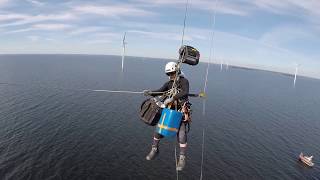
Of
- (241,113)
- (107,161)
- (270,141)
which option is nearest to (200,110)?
(241,113)

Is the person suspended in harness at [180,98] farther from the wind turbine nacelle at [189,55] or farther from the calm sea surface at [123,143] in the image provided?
the calm sea surface at [123,143]

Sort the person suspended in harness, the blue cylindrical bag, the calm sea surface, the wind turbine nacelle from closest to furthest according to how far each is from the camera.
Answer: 1. the wind turbine nacelle
2. the blue cylindrical bag
3. the person suspended in harness
4. the calm sea surface

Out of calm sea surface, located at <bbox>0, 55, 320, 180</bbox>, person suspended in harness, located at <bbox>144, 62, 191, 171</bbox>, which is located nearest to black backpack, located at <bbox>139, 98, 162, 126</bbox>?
person suspended in harness, located at <bbox>144, 62, 191, 171</bbox>

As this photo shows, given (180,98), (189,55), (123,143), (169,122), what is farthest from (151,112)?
(123,143)

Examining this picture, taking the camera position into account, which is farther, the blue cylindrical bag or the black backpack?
the black backpack

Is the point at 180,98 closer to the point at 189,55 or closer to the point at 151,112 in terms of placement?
the point at 151,112

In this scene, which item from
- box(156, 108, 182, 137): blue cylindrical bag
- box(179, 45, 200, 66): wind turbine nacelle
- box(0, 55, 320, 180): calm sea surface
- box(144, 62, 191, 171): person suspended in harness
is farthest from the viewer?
box(0, 55, 320, 180): calm sea surface

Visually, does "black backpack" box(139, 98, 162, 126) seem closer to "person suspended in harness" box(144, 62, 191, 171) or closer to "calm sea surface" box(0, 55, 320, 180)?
"person suspended in harness" box(144, 62, 191, 171)
